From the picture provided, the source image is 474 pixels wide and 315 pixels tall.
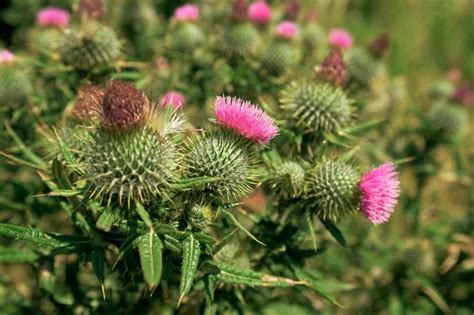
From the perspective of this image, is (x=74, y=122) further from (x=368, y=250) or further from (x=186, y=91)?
(x=368, y=250)

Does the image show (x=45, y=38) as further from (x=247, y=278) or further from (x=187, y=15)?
(x=247, y=278)

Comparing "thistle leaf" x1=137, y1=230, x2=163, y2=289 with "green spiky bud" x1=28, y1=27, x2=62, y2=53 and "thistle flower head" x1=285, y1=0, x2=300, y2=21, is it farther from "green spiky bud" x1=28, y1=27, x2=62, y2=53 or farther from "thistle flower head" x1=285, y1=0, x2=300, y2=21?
"thistle flower head" x1=285, y1=0, x2=300, y2=21

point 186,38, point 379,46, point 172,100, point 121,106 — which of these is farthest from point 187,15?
point 121,106

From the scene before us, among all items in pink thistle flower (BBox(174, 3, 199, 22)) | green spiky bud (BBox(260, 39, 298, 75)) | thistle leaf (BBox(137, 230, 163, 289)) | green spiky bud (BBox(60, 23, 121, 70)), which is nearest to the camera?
thistle leaf (BBox(137, 230, 163, 289))

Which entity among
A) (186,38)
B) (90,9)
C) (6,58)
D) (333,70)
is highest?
(90,9)

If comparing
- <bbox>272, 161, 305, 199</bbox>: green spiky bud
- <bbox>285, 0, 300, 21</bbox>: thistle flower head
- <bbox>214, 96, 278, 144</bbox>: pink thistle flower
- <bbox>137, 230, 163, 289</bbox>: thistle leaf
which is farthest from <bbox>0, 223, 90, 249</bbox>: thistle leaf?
<bbox>285, 0, 300, 21</bbox>: thistle flower head

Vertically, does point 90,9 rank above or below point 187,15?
above
